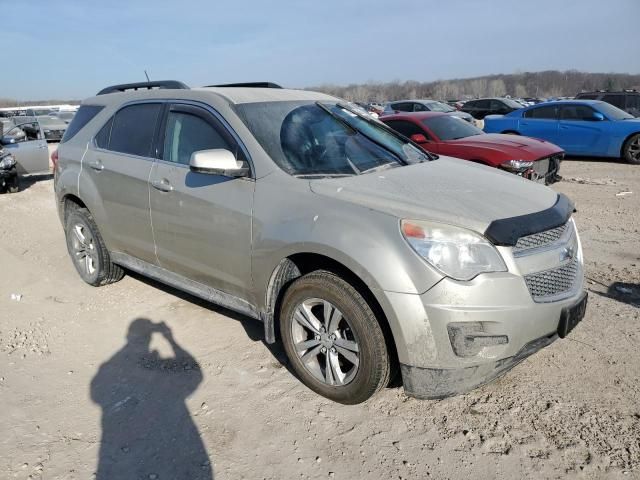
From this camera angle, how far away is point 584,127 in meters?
12.3

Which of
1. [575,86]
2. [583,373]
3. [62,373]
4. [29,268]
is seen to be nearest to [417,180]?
[583,373]

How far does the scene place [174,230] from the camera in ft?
12.3

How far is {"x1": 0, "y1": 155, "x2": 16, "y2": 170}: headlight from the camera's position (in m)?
10.3

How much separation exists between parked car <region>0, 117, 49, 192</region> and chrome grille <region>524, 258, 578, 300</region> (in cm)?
1087

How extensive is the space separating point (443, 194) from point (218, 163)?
1.38 meters

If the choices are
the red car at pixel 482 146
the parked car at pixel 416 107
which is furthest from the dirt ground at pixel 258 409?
the parked car at pixel 416 107

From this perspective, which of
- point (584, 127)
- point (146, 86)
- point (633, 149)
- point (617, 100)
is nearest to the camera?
point (146, 86)

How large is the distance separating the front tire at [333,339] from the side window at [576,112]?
38.6 ft

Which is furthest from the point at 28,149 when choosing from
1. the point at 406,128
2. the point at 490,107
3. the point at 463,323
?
the point at 490,107

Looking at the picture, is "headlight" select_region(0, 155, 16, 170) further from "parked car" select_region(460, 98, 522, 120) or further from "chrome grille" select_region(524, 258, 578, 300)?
"parked car" select_region(460, 98, 522, 120)

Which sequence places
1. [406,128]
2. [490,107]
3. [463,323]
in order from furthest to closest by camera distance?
[490,107]
[406,128]
[463,323]

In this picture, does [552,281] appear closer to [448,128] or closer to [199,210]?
[199,210]

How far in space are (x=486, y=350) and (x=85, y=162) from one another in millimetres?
3871

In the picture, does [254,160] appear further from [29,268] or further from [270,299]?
[29,268]
